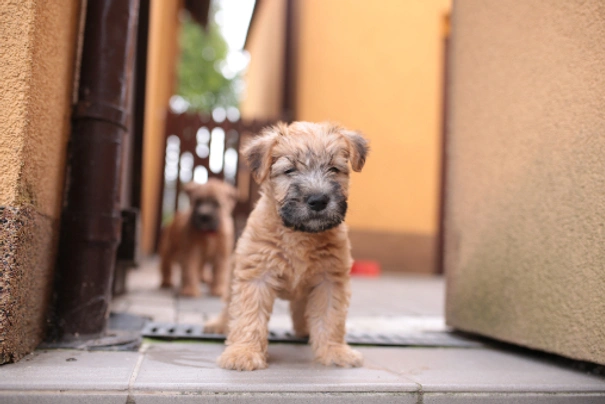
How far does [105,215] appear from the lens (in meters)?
2.98

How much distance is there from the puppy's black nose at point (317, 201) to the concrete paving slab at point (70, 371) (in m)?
1.13

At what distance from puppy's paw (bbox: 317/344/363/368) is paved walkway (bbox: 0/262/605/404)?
2.3 inches

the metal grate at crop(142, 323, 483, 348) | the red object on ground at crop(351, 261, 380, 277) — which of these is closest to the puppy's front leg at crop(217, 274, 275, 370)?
the metal grate at crop(142, 323, 483, 348)

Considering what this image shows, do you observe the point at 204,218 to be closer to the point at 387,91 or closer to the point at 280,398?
the point at 280,398

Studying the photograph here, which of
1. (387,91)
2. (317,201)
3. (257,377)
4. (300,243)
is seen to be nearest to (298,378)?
(257,377)

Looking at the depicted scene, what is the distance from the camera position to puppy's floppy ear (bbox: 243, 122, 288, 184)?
9.53 ft

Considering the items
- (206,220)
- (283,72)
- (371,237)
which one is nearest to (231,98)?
(283,72)

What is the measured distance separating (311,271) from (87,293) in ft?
4.14

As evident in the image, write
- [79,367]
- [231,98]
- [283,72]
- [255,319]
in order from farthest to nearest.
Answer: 1. [231,98]
2. [283,72]
3. [255,319]
4. [79,367]

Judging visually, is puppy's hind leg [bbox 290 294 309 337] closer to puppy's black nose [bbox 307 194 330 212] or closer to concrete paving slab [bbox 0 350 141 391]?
puppy's black nose [bbox 307 194 330 212]

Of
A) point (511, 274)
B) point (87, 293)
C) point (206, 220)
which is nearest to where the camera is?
point (87, 293)

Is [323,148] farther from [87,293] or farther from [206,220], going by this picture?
[206,220]

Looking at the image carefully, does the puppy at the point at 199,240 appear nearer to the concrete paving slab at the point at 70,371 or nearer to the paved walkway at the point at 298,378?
the paved walkway at the point at 298,378

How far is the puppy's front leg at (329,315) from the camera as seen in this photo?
2.76 m
